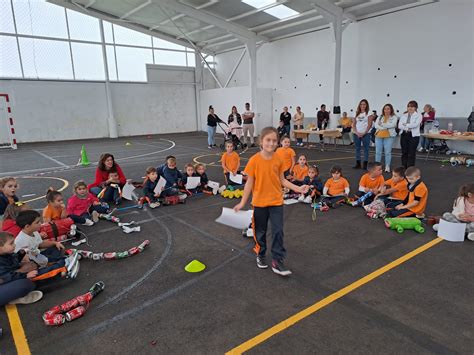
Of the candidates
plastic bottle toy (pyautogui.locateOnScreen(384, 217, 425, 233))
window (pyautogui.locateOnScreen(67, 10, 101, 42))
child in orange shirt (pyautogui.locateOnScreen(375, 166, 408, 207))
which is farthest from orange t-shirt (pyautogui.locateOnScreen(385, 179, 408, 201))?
window (pyautogui.locateOnScreen(67, 10, 101, 42))

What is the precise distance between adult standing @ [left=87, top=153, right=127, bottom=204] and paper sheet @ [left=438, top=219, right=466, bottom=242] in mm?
5794

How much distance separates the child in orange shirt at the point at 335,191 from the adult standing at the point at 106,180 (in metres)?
4.26

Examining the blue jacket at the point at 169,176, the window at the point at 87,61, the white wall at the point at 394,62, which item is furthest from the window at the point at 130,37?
the blue jacket at the point at 169,176

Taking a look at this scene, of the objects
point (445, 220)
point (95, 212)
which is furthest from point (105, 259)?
point (445, 220)

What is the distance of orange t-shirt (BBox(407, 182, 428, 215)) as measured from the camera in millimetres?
4883

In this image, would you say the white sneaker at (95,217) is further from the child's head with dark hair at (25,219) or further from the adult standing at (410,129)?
the adult standing at (410,129)

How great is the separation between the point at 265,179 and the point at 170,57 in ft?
74.1

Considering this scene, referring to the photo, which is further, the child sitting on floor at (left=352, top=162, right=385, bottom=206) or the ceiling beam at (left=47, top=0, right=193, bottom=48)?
the ceiling beam at (left=47, top=0, right=193, bottom=48)

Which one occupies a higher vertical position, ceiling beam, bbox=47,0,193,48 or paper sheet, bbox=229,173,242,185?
ceiling beam, bbox=47,0,193,48

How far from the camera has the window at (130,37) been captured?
20.5 m

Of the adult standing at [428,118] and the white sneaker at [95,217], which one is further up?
the adult standing at [428,118]

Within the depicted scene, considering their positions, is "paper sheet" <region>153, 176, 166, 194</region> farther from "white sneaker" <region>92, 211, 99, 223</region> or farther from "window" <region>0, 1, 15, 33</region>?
"window" <region>0, 1, 15, 33</region>

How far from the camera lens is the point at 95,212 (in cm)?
541

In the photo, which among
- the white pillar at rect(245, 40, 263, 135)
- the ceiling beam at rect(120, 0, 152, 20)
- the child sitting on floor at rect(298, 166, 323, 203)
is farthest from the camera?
the white pillar at rect(245, 40, 263, 135)
